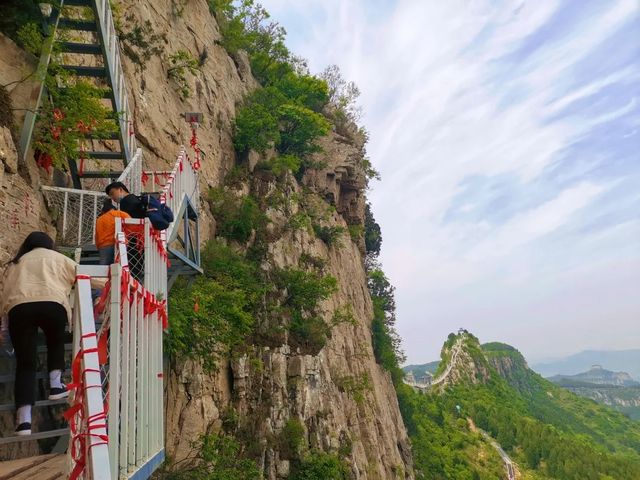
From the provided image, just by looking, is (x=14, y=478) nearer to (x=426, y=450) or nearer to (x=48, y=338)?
(x=48, y=338)

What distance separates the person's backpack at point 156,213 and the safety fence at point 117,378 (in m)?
0.76

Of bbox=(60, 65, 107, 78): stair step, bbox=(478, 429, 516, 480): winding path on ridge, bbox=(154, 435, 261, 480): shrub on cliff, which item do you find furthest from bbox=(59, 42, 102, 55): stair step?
bbox=(478, 429, 516, 480): winding path on ridge

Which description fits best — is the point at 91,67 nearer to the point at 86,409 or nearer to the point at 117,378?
the point at 117,378

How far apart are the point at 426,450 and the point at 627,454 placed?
76.2 m

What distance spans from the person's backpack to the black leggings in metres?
1.69

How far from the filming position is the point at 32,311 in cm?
359

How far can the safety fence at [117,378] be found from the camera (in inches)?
101

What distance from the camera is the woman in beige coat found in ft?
11.8

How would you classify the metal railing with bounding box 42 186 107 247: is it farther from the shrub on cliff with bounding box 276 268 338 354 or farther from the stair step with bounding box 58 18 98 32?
the shrub on cliff with bounding box 276 268 338 354

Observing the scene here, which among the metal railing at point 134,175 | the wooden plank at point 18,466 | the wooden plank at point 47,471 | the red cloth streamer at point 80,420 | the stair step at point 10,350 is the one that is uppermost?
the metal railing at point 134,175

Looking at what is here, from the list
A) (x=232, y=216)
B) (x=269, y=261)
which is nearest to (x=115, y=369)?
(x=232, y=216)

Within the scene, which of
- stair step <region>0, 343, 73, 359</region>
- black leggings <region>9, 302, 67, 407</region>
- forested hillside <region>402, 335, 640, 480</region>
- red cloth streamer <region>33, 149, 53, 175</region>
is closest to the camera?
black leggings <region>9, 302, 67, 407</region>

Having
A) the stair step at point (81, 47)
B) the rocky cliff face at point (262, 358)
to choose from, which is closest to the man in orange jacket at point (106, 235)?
the stair step at point (81, 47)

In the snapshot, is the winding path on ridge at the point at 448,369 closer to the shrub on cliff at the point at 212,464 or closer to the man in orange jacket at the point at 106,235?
the shrub on cliff at the point at 212,464
